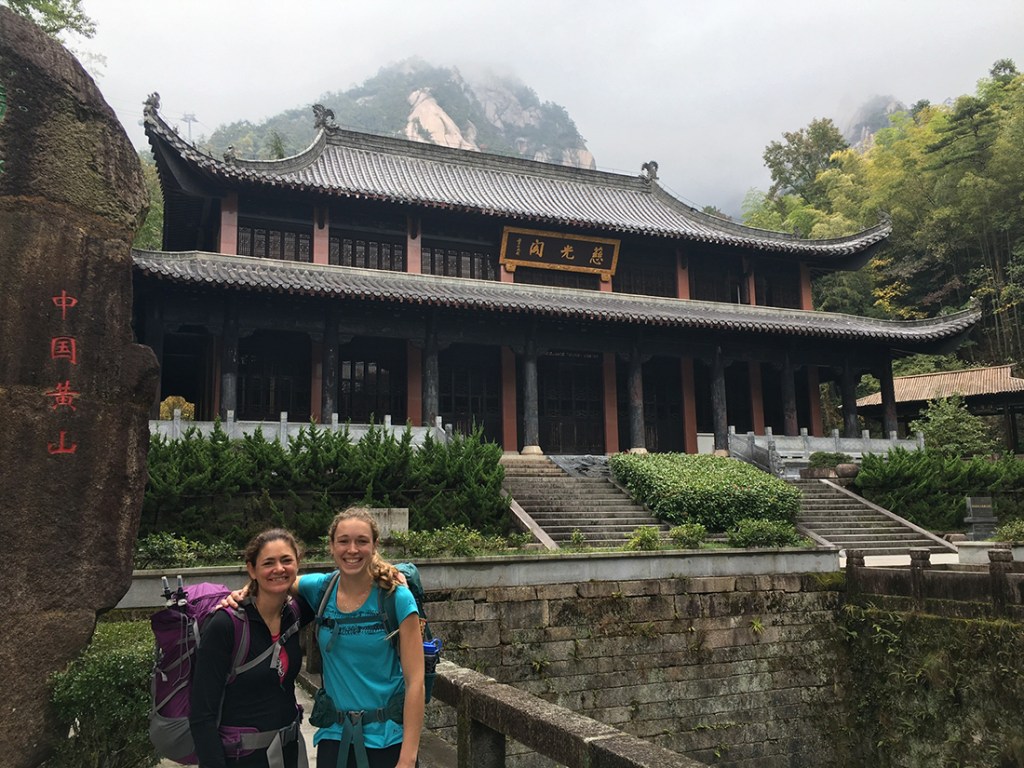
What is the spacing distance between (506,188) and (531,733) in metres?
21.3

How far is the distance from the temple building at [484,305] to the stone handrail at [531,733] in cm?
1274

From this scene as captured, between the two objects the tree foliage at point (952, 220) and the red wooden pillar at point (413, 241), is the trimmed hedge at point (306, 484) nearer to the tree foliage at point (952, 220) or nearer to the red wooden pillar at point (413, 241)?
the red wooden pillar at point (413, 241)

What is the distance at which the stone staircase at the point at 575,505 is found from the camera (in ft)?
43.6

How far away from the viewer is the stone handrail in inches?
125

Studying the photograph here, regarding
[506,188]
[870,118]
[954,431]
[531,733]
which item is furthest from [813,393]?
[870,118]

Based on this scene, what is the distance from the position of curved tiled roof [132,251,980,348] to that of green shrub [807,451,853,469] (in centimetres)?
330

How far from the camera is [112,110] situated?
4.04 metres

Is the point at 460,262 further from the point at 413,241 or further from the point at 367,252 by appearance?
the point at 367,252

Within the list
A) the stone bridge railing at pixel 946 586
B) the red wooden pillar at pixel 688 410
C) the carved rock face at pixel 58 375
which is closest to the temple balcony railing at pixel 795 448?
the red wooden pillar at pixel 688 410

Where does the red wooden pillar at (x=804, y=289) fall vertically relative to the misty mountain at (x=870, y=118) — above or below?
below

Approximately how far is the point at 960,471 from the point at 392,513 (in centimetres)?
1366

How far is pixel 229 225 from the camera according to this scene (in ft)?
59.3

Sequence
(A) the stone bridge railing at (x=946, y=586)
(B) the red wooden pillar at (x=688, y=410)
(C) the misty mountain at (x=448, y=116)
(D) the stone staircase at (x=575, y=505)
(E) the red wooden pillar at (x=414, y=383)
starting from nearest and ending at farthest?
(A) the stone bridge railing at (x=946, y=586) < (D) the stone staircase at (x=575, y=505) < (E) the red wooden pillar at (x=414, y=383) < (B) the red wooden pillar at (x=688, y=410) < (C) the misty mountain at (x=448, y=116)

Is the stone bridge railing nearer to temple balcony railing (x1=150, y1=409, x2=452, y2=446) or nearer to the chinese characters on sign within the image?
temple balcony railing (x1=150, y1=409, x2=452, y2=446)
